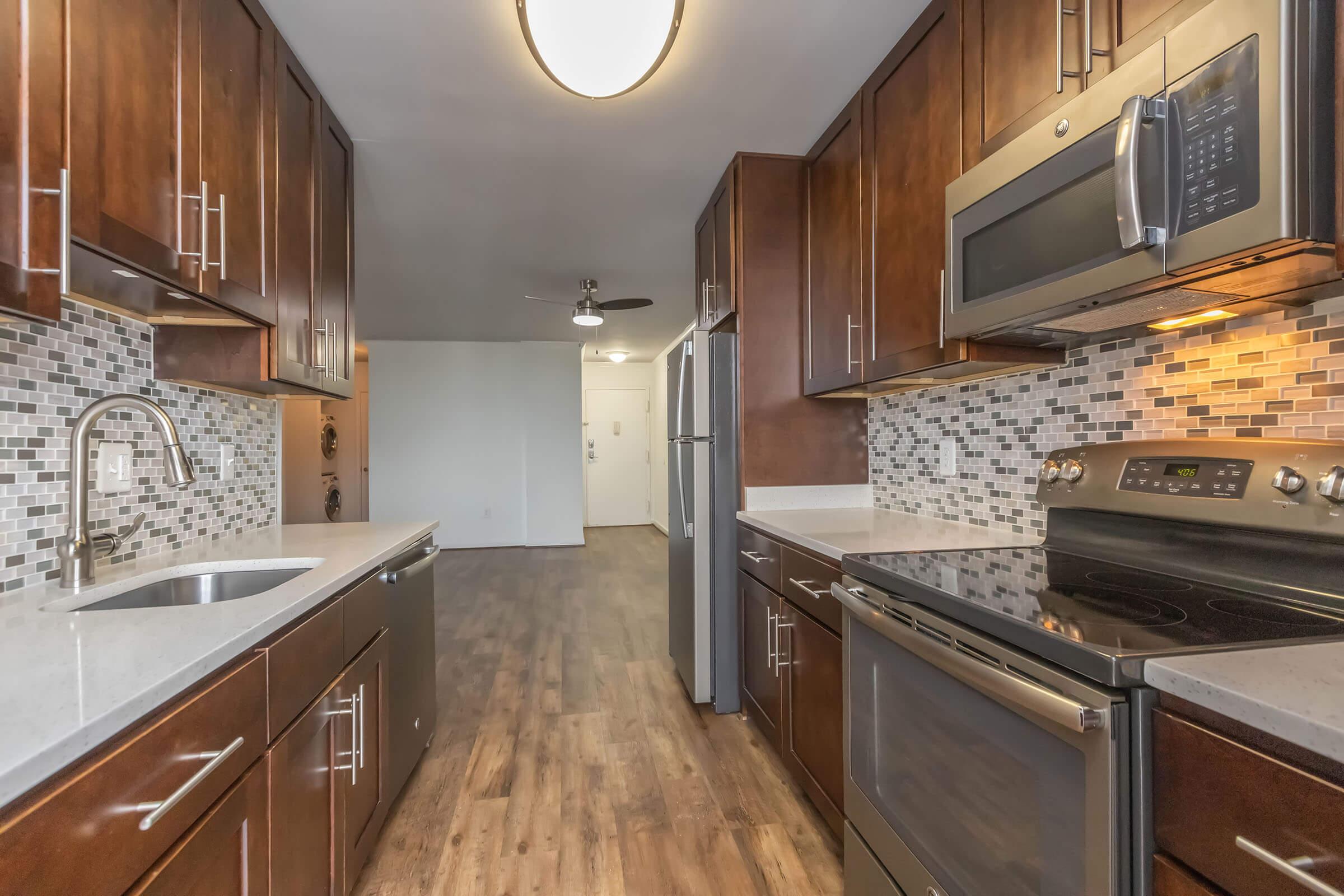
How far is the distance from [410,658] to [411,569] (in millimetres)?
311

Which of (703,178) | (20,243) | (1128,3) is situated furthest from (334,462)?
(1128,3)

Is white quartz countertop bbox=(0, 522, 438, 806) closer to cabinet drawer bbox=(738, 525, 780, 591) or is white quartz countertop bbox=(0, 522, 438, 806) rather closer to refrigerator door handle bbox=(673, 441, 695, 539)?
cabinet drawer bbox=(738, 525, 780, 591)

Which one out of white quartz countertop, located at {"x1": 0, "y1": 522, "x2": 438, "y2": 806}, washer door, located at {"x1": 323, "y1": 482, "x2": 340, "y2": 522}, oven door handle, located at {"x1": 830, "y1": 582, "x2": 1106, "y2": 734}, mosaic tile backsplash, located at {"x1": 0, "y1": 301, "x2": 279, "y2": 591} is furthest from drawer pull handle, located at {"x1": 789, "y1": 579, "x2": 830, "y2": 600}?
washer door, located at {"x1": 323, "y1": 482, "x2": 340, "y2": 522}

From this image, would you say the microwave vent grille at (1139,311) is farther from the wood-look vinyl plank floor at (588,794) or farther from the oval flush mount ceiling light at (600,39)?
the wood-look vinyl plank floor at (588,794)

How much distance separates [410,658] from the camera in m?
1.96

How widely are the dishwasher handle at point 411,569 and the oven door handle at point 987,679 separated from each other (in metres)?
1.26

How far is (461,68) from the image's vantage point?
1961mm

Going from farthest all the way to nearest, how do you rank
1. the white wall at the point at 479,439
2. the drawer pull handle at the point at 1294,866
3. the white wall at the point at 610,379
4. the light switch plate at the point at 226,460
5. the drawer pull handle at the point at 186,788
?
1. the white wall at the point at 610,379
2. the white wall at the point at 479,439
3. the light switch plate at the point at 226,460
4. the drawer pull handle at the point at 186,788
5. the drawer pull handle at the point at 1294,866

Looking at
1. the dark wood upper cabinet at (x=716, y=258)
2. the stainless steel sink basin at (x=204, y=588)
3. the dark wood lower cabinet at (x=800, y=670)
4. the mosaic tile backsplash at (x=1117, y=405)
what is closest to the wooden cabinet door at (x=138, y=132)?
the stainless steel sink basin at (x=204, y=588)

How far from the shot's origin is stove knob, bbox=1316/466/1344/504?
0.94 meters

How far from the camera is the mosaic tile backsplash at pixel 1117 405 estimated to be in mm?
1101

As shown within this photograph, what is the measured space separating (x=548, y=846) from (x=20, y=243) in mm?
1786

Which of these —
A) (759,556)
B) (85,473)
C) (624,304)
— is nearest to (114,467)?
(85,473)

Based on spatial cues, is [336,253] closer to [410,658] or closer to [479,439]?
[410,658]
